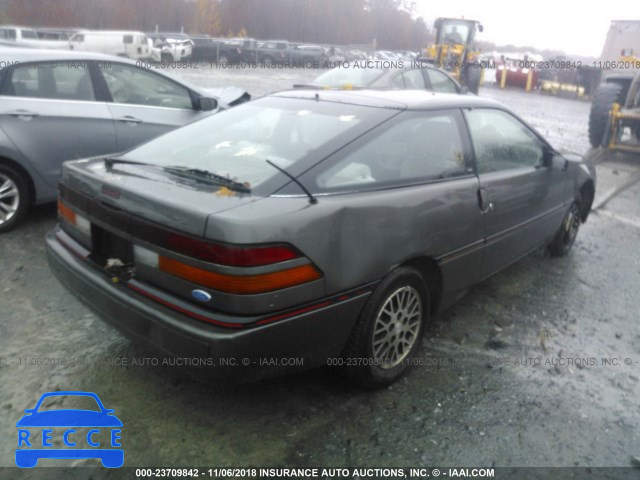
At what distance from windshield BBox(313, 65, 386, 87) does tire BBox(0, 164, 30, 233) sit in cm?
553

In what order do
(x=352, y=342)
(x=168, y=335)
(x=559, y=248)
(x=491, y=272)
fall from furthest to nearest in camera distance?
1. (x=559, y=248)
2. (x=491, y=272)
3. (x=352, y=342)
4. (x=168, y=335)

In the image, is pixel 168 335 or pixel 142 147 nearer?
pixel 168 335

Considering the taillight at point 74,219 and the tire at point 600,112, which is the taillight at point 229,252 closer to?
the taillight at point 74,219

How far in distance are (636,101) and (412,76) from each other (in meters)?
5.47

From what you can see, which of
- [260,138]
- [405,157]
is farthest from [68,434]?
[405,157]

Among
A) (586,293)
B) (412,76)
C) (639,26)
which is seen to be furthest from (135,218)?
(639,26)

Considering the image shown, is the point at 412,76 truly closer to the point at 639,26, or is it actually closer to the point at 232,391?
the point at 232,391

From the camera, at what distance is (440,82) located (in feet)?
32.8

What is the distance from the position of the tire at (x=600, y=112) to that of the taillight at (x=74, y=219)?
1056 cm

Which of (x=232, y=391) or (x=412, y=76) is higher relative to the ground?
(x=412, y=76)

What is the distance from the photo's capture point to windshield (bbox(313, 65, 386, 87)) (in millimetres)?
9219

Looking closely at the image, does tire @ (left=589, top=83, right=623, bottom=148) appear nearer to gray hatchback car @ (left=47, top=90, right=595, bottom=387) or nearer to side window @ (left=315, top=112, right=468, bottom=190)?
gray hatchback car @ (left=47, top=90, right=595, bottom=387)

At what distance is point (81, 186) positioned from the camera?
2869 millimetres

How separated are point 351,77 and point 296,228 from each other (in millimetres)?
7838
